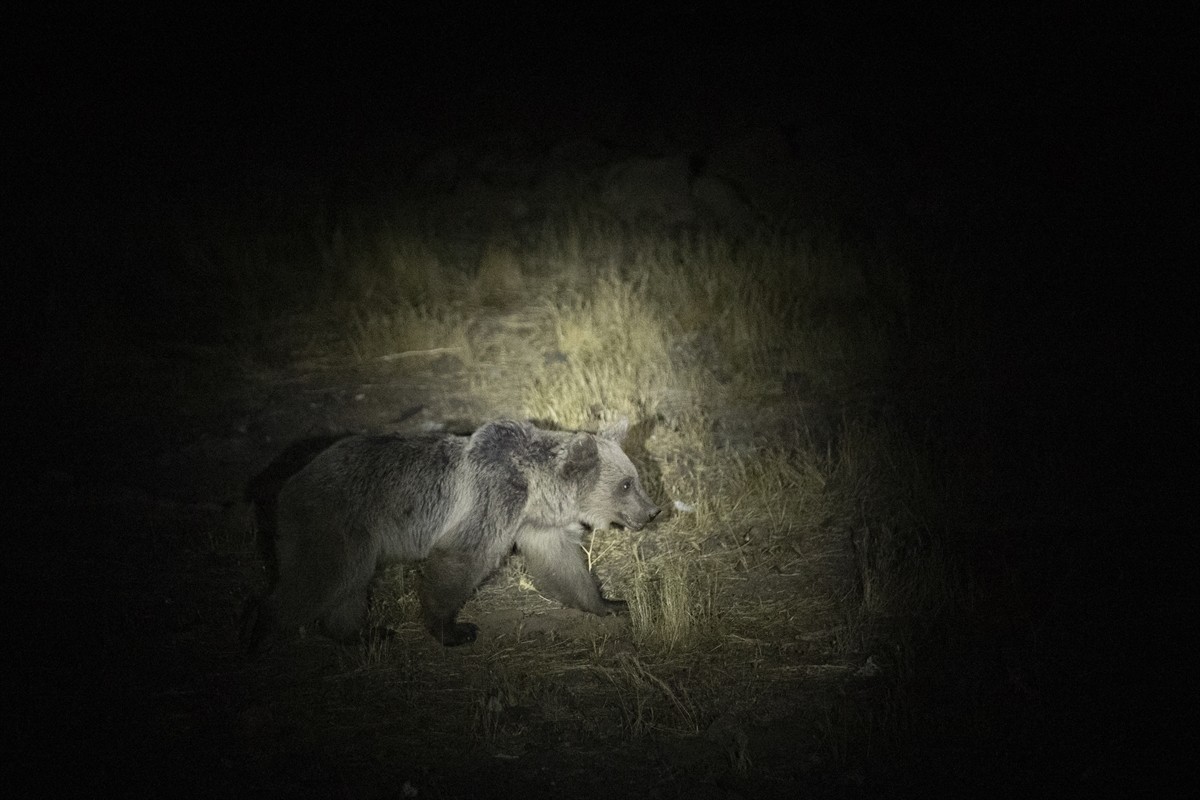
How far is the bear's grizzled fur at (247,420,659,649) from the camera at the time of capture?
490 centimetres

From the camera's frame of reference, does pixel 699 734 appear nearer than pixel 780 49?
Yes

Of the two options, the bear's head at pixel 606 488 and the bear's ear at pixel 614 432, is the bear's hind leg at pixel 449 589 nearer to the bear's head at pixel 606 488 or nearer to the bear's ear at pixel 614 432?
the bear's head at pixel 606 488

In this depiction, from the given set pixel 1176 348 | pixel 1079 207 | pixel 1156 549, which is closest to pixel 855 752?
pixel 1156 549

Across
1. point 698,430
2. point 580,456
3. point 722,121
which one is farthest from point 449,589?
point 722,121

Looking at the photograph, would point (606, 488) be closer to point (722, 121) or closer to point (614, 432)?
point (614, 432)

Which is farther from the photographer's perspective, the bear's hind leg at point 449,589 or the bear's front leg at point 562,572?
the bear's front leg at point 562,572

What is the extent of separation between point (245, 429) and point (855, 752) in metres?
5.40

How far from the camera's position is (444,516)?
5.36 metres

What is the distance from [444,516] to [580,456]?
85cm

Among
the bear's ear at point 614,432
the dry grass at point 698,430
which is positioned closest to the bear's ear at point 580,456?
the bear's ear at point 614,432

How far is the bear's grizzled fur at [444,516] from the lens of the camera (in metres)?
4.90

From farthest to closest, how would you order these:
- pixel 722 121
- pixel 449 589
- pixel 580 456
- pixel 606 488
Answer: pixel 722 121, pixel 606 488, pixel 580 456, pixel 449 589

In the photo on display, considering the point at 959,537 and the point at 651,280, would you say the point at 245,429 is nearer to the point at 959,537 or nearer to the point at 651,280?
the point at 651,280

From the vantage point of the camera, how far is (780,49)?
16.2 m
